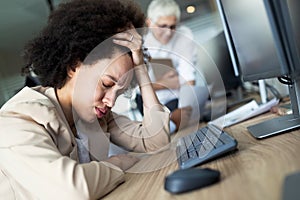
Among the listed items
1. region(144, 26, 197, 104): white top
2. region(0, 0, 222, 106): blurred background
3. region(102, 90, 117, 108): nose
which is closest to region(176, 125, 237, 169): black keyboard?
region(102, 90, 117, 108): nose

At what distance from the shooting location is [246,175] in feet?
1.70

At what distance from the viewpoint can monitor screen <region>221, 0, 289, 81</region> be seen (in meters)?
0.70

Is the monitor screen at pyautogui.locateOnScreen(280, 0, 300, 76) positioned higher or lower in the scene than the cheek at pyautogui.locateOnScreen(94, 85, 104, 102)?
higher

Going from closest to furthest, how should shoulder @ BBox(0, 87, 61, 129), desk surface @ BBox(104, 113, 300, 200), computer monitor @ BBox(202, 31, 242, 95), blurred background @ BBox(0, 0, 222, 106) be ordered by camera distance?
desk surface @ BBox(104, 113, 300, 200) → shoulder @ BBox(0, 87, 61, 129) → computer monitor @ BBox(202, 31, 242, 95) → blurred background @ BBox(0, 0, 222, 106)

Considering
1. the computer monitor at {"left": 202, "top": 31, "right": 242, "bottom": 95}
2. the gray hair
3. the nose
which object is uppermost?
the gray hair

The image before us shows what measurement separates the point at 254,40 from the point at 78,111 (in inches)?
21.9

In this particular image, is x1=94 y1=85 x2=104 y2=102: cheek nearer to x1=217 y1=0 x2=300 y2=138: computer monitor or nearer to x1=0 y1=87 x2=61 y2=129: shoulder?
x1=0 y1=87 x2=61 y2=129: shoulder

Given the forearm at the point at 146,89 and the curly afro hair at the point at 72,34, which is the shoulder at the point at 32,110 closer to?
the curly afro hair at the point at 72,34

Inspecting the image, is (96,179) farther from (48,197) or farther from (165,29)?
(165,29)

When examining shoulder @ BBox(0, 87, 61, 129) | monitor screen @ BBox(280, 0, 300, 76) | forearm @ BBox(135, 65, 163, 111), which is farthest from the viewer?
forearm @ BBox(135, 65, 163, 111)

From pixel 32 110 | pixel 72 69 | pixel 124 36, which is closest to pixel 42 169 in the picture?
pixel 32 110

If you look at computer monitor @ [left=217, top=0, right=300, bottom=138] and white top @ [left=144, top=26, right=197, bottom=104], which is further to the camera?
white top @ [left=144, top=26, right=197, bottom=104]

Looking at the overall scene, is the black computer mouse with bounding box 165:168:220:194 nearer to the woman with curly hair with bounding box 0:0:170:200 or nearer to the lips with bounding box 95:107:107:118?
the woman with curly hair with bounding box 0:0:170:200

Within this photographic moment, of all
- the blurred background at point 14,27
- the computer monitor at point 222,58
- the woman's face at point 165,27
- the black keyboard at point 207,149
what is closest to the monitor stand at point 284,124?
the black keyboard at point 207,149
